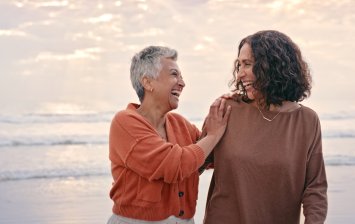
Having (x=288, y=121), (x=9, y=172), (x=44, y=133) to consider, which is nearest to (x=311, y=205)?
(x=288, y=121)

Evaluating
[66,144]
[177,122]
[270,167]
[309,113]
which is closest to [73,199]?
[177,122]

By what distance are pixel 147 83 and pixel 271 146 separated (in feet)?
2.40

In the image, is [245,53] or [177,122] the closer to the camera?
[245,53]

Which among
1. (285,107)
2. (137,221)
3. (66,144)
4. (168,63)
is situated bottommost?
(66,144)

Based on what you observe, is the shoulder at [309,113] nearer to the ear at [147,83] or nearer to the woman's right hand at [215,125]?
the woman's right hand at [215,125]

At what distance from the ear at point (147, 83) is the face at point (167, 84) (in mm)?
20

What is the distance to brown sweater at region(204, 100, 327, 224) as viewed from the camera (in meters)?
2.88

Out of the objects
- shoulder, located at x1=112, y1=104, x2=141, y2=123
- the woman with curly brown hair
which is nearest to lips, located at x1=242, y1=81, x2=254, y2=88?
the woman with curly brown hair

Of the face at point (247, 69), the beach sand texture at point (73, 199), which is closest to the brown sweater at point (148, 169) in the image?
the face at point (247, 69)

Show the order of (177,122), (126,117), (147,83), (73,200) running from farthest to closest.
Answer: (73,200) → (177,122) → (147,83) → (126,117)

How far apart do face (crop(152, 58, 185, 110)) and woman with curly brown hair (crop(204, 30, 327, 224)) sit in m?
0.33

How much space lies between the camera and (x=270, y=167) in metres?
2.90

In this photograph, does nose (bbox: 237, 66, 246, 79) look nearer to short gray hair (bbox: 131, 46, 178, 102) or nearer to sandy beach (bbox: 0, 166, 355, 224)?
short gray hair (bbox: 131, 46, 178, 102)

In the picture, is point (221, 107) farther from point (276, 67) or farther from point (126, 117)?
point (126, 117)
